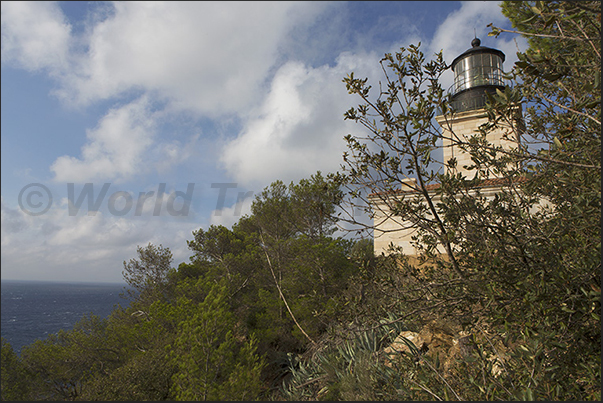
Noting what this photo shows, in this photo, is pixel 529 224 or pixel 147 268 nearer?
pixel 529 224

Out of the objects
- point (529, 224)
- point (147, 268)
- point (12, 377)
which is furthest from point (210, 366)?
point (147, 268)

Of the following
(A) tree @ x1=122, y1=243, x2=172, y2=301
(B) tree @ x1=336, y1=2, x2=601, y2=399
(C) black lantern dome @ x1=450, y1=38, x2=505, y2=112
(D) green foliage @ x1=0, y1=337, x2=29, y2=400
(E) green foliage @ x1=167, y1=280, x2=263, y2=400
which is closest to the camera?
(B) tree @ x1=336, y1=2, x2=601, y2=399

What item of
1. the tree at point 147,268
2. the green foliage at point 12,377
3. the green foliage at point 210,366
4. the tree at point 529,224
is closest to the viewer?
the tree at point 529,224

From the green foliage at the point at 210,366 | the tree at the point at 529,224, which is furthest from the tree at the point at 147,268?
the tree at the point at 529,224

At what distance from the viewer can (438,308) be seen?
2.61 m

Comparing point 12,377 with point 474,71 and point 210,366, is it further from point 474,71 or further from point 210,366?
point 474,71

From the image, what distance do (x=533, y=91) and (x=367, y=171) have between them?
1.49 meters

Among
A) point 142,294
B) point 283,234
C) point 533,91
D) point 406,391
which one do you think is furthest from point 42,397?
point 533,91

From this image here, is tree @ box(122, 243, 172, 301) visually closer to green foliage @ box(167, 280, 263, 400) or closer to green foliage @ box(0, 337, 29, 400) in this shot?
green foliage @ box(0, 337, 29, 400)

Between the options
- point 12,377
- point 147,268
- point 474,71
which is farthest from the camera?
point 147,268

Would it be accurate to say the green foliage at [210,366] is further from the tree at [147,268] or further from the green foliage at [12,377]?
the tree at [147,268]

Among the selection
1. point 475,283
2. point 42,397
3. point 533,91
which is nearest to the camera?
point 475,283

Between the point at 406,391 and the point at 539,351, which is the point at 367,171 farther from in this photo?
the point at 406,391

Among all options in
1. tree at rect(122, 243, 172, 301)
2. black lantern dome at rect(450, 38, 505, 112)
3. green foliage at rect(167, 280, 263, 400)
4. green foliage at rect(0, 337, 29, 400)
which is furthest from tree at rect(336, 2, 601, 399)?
tree at rect(122, 243, 172, 301)
